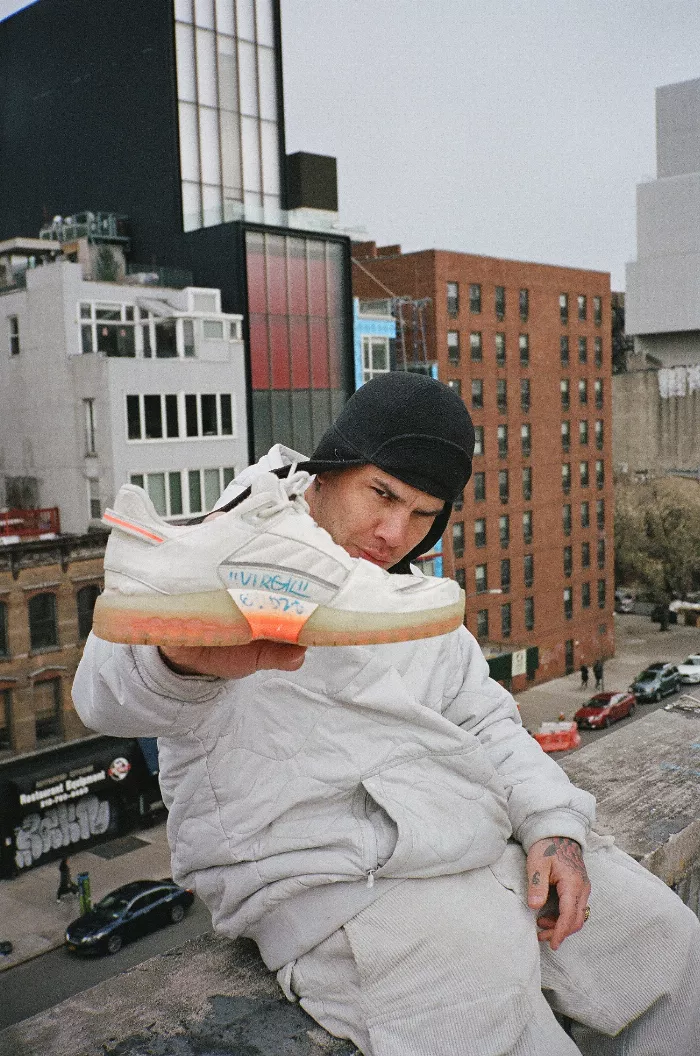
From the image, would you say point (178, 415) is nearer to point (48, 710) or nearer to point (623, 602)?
point (48, 710)

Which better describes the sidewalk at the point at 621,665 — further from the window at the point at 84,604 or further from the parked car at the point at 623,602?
the window at the point at 84,604

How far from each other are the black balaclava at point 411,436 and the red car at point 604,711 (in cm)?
3436

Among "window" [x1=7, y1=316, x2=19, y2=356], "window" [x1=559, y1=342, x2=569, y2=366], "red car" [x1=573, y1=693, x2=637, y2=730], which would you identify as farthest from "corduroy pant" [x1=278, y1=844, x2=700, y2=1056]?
"window" [x1=559, y1=342, x2=569, y2=366]

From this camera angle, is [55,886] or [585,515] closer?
[55,886]

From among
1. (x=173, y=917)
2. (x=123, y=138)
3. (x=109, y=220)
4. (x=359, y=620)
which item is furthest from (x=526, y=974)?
(x=123, y=138)

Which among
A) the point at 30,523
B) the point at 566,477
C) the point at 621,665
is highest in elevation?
the point at 30,523

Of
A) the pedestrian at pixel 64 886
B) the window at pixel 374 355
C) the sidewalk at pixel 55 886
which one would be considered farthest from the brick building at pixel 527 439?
the pedestrian at pixel 64 886

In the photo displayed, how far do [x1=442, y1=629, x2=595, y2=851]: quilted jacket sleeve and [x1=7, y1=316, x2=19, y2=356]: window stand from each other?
29.3 metres

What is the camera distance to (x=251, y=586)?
2.22 metres

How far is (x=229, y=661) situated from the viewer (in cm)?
227

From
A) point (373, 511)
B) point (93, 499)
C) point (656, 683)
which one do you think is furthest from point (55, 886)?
point (656, 683)

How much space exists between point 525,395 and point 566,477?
4840 millimetres

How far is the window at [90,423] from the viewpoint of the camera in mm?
28750

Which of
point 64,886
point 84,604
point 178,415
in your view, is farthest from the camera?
point 178,415
